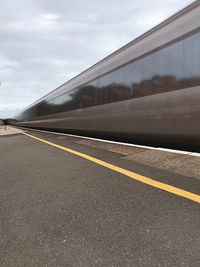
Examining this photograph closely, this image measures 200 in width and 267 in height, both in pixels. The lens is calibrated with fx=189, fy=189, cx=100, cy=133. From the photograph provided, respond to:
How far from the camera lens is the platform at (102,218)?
1.39m

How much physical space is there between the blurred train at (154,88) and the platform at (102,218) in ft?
3.68

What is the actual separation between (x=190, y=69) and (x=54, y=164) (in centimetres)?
343

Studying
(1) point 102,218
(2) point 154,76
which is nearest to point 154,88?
(2) point 154,76

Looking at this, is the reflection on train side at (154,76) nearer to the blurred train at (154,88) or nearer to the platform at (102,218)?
the blurred train at (154,88)

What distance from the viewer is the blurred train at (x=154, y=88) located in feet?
12.2

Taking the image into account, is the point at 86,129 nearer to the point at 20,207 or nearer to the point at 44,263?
the point at 20,207

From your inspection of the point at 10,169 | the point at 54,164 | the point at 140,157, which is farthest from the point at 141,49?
the point at 10,169

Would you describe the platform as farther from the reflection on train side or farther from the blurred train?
the reflection on train side

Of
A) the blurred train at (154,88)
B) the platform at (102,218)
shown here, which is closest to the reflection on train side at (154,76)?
the blurred train at (154,88)

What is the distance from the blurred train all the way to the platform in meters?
1.12

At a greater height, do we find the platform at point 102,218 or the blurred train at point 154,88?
the blurred train at point 154,88

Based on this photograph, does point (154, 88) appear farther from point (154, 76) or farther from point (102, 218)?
point (102, 218)

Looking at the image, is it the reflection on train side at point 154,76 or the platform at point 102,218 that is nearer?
the platform at point 102,218

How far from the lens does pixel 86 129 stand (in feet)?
25.8
